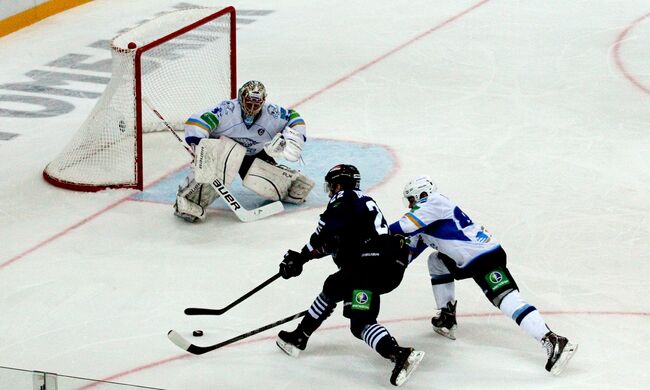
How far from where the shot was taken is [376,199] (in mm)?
7359

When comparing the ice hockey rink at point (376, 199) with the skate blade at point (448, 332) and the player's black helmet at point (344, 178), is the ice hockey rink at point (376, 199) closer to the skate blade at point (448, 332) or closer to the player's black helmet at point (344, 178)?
the skate blade at point (448, 332)

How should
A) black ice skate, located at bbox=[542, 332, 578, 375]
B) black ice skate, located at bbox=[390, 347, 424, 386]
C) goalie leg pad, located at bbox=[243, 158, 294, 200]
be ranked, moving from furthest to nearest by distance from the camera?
1. goalie leg pad, located at bbox=[243, 158, 294, 200]
2. black ice skate, located at bbox=[542, 332, 578, 375]
3. black ice skate, located at bbox=[390, 347, 424, 386]

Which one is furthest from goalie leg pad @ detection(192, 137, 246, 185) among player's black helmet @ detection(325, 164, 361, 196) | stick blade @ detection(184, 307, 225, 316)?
player's black helmet @ detection(325, 164, 361, 196)

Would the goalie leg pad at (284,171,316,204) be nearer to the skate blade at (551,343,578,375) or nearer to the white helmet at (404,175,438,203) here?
the white helmet at (404,175,438,203)

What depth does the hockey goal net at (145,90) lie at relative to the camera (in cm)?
751

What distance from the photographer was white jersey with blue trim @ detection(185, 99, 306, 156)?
705cm

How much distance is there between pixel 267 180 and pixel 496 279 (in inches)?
85.5

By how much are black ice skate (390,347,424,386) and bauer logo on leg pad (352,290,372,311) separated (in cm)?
22

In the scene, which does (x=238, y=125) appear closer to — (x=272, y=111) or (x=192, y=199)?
(x=272, y=111)

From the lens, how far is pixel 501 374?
17.3ft

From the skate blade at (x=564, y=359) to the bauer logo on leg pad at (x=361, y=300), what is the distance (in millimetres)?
766

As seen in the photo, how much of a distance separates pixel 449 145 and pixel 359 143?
566 mm

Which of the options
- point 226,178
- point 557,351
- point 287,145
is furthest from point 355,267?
point 226,178

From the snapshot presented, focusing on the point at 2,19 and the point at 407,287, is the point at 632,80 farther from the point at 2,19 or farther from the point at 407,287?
the point at 2,19
